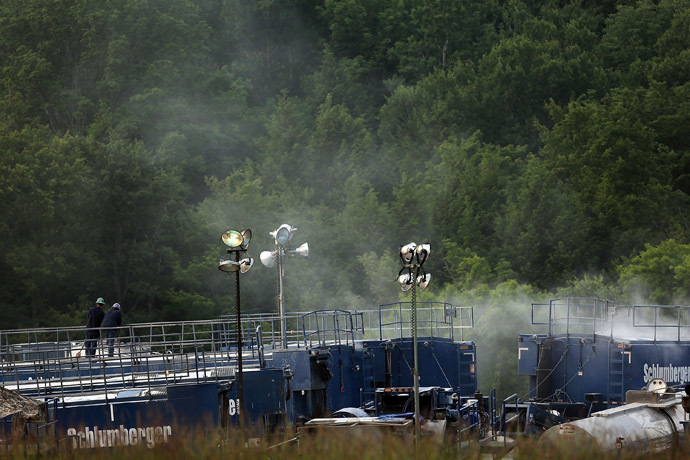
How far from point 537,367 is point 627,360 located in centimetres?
324

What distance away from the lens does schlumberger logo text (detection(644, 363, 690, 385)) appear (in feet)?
120

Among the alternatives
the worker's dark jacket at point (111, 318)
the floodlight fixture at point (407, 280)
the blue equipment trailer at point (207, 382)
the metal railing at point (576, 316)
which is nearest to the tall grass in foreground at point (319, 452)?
the blue equipment trailer at point (207, 382)

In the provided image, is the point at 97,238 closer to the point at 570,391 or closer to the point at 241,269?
the point at 570,391

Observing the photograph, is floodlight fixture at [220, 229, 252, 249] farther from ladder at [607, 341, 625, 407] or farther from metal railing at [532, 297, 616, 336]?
metal railing at [532, 297, 616, 336]

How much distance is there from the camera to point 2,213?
69.9 m

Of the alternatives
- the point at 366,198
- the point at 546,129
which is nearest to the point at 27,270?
the point at 366,198

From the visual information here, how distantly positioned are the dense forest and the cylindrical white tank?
1294 inches

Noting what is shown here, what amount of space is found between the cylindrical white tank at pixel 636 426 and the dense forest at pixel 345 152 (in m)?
32.9

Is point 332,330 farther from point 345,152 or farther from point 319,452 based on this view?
point 345,152

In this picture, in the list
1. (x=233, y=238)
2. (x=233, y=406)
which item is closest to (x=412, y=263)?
(x=233, y=238)

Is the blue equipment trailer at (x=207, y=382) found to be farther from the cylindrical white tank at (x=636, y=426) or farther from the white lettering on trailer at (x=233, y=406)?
the cylindrical white tank at (x=636, y=426)

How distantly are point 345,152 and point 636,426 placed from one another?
6573cm

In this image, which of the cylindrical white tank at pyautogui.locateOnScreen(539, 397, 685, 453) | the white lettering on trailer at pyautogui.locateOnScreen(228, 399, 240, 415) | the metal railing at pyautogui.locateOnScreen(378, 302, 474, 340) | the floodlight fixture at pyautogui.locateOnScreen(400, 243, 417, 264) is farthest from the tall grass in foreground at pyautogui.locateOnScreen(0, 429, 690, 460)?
the metal railing at pyautogui.locateOnScreen(378, 302, 474, 340)

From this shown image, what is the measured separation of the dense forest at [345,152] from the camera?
72875 millimetres
